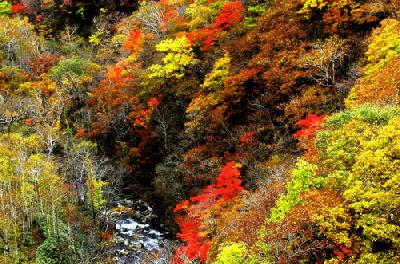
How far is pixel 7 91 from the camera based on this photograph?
45125 millimetres

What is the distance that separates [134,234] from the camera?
37812 millimetres

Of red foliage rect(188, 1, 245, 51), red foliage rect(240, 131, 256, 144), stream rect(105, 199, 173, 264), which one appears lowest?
stream rect(105, 199, 173, 264)

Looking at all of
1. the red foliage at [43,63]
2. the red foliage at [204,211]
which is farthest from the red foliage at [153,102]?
the red foliage at [43,63]

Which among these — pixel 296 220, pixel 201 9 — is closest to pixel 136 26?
pixel 201 9

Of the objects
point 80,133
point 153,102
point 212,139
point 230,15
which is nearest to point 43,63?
point 80,133

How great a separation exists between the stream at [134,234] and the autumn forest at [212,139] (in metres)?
0.18

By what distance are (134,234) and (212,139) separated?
10.8 metres

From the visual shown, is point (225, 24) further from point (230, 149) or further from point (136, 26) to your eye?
point (136, 26)

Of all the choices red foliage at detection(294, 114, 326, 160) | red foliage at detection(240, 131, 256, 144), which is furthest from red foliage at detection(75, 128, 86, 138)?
red foliage at detection(294, 114, 326, 160)

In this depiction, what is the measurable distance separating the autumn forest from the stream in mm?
182

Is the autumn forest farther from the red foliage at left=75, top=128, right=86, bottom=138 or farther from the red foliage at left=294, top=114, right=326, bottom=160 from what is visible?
the red foliage at left=75, top=128, right=86, bottom=138

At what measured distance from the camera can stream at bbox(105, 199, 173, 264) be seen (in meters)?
34.0

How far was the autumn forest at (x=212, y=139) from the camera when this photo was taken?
1719cm

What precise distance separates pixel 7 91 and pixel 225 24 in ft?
78.1
